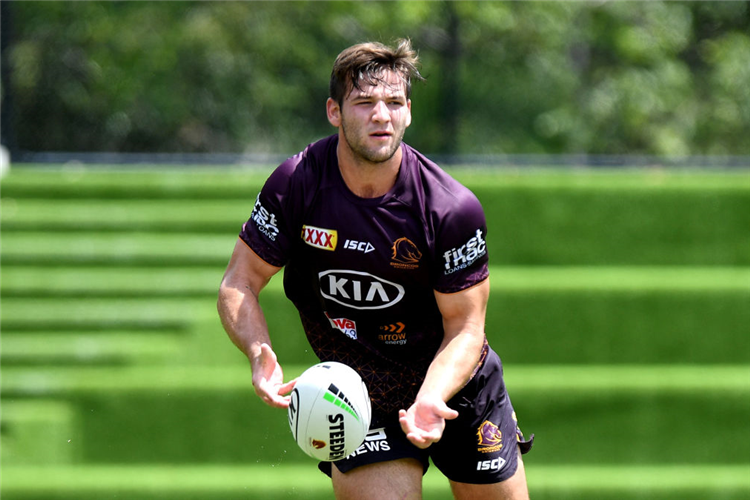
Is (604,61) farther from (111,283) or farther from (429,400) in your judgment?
(429,400)

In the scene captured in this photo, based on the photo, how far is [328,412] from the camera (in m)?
3.35

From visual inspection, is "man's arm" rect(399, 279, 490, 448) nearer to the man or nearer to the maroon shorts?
the man

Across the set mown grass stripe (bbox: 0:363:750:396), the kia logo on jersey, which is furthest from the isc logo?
mown grass stripe (bbox: 0:363:750:396)

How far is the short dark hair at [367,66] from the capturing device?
3.44 metres

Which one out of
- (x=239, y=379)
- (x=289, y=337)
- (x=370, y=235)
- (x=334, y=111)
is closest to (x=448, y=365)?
Answer: (x=370, y=235)

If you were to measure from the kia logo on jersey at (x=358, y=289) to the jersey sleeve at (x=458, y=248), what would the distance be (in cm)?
20

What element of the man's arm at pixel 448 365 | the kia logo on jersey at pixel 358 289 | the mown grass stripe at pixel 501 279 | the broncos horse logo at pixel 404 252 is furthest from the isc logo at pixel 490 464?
the mown grass stripe at pixel 501 279

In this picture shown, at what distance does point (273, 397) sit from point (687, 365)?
4533 mm

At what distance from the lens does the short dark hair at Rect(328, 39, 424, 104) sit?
136 inches

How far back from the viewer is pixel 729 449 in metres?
6.70

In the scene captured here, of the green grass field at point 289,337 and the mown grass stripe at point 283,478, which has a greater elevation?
the green grass field at point 289,337

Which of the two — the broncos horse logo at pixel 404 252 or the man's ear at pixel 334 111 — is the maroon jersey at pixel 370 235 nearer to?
the broncos horse logo at pixel 404 252

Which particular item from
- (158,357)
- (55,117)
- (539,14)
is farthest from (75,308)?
(539,14)

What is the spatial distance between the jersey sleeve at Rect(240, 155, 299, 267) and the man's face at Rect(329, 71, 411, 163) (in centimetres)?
33
